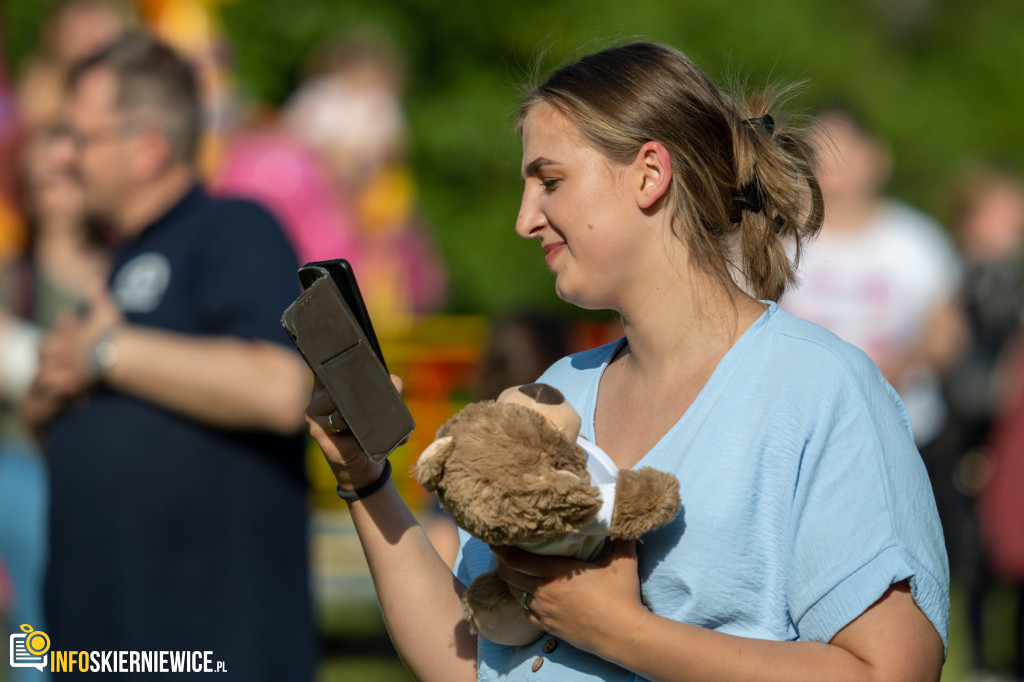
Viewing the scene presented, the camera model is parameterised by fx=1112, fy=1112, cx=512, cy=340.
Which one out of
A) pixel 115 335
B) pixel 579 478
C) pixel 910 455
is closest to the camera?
pixel 579 478

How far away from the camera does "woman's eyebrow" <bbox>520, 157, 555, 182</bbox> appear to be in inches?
77.1

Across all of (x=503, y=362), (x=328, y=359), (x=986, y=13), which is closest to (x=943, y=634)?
(x=328, y=359)

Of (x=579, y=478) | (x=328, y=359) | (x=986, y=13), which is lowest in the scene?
(x=579, y=478)

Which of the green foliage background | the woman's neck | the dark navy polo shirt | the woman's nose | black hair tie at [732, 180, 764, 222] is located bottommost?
the dark navy polo shirt

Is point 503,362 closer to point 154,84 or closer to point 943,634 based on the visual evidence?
point 154,84

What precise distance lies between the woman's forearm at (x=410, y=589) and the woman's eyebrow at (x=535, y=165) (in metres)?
0.64

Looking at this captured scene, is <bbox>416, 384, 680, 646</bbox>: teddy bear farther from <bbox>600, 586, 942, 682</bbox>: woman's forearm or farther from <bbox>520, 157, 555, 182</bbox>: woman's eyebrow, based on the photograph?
<bbox>520, 157, 555, 182</bbox>: woman's eyebrow

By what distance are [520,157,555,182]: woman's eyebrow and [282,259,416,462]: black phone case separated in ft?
1.34

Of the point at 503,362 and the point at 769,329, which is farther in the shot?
the point at 503,362

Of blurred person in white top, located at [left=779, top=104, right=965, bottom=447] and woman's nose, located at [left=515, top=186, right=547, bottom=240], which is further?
blurred person in white top, located at [left=779, top=104, right=965, bottom=447]

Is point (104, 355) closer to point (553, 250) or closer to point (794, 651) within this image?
point (553, 250)

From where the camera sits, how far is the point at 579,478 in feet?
5.42

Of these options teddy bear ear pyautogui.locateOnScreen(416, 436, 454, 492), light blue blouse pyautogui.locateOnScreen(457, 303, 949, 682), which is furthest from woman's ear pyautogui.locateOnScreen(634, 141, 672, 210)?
teddy bear ear pyautogui.locateOnScreen(416, 436, 454, 492)

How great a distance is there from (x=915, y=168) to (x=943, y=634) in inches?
635
